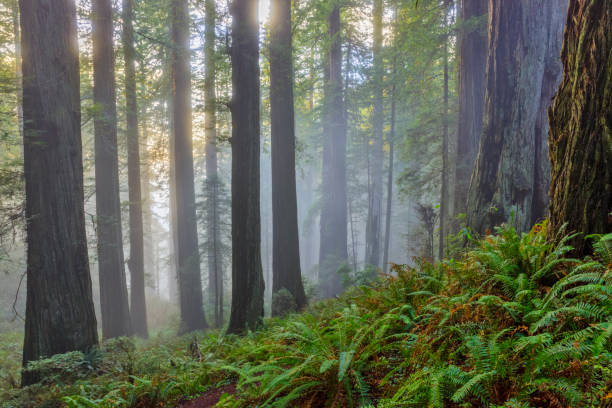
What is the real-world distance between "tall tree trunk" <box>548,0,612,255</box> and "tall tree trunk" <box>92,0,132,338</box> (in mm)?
10864

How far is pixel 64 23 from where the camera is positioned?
5.82 meters

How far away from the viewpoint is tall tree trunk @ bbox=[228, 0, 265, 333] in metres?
6.66

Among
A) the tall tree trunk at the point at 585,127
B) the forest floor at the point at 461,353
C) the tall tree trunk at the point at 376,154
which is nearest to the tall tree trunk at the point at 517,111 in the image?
the forest floor at the point at 461,353

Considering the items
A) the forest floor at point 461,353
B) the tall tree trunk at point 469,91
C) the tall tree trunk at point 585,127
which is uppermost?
the tall tree trunk at point 469,91

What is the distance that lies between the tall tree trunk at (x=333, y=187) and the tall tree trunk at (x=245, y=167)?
10.7 metres

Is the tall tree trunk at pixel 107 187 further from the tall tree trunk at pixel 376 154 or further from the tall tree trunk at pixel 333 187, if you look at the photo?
the tall tree trunk at pixel 376 154

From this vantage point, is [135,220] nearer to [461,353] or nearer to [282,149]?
[282,149]

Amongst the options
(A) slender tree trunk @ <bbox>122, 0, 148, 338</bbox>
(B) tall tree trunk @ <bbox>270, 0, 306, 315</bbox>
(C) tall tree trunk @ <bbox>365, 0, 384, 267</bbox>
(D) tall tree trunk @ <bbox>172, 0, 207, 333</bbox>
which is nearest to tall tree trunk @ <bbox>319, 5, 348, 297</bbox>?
(C) tall tree trunk @ <bbox>365, 0, 384, 267</bbox>

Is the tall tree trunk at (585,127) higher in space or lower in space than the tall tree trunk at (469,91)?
lower

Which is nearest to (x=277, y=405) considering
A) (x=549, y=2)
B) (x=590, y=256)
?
(x=590, y=256)

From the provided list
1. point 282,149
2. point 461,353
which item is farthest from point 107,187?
point 461,353

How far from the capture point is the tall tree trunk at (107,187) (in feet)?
32.6

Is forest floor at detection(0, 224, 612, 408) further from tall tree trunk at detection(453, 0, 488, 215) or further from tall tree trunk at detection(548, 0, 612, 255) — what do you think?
tall tree trunk at detection(453, 0, 488, 215)

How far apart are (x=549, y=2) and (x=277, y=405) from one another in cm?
810
